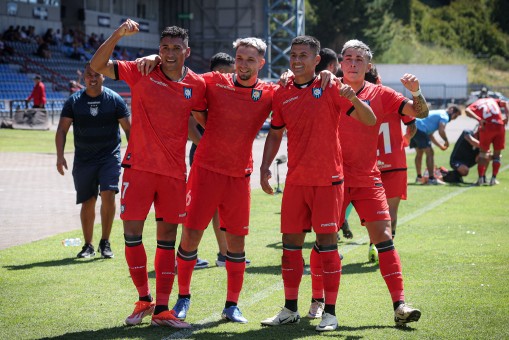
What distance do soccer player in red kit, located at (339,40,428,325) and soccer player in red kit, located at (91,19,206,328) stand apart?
125cm

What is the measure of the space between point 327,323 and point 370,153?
1.47 metres

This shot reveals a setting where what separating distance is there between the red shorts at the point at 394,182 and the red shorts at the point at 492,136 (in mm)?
11078

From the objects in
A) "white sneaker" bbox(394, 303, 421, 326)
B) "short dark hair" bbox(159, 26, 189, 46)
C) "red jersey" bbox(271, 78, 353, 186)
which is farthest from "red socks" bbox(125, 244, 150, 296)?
"white sneaker" bbox(394, 303, 421, 326)

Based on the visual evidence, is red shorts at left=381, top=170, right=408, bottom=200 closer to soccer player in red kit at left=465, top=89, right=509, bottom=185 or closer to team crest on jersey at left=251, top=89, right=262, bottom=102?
team crest on jersey at left=251, top=89, right=262, bottom=102

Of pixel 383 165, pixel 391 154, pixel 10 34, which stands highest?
pixel 10 34

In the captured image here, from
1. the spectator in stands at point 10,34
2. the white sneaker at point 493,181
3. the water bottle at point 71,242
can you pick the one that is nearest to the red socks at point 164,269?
the water bottle at point 71,242

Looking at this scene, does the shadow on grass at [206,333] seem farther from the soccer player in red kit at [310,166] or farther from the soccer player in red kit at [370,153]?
the soccer player in red kit at [370,153]

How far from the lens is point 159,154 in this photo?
271 inches

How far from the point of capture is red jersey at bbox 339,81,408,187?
286 inches

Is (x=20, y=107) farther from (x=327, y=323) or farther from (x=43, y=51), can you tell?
(x=327, y=323)

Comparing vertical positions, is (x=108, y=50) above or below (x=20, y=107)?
above

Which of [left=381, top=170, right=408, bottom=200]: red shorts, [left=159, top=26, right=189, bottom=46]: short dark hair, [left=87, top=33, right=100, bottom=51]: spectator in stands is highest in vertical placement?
[left=87, top=33, right=100, bottom=51]: spectator in stands

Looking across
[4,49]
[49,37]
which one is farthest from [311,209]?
[49,37]

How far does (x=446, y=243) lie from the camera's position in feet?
36.7
